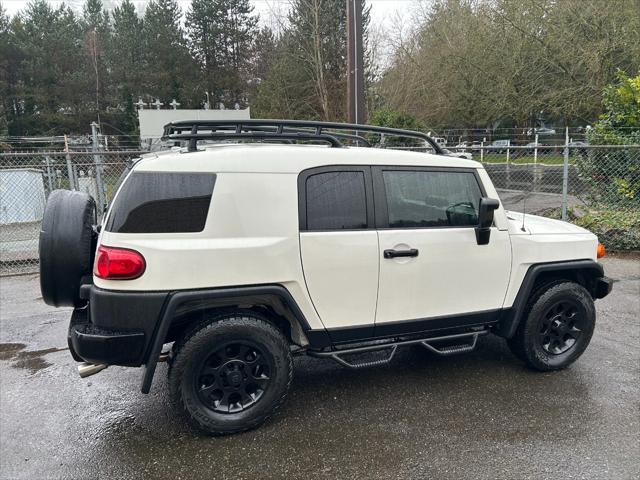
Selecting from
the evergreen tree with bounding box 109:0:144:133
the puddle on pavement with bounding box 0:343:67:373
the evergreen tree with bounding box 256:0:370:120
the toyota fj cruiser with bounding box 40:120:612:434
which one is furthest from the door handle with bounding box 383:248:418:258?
the evergreen tree with bounding box 109:0:144:133

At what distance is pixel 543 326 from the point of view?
12.1ft

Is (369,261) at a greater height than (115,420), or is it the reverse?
(369,261)

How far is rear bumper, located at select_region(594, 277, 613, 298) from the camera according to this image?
383 cm

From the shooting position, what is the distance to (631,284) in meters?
6.14

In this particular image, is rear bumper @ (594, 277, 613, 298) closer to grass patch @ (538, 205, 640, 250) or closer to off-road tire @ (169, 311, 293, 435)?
off-road tire @ (169, 311, 293, 435)

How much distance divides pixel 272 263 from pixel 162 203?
73cm

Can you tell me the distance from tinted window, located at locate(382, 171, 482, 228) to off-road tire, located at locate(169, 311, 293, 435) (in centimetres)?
113

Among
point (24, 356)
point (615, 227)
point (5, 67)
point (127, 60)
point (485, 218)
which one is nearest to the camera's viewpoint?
point (485, 218)

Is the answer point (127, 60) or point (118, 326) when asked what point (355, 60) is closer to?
point (118, 326)

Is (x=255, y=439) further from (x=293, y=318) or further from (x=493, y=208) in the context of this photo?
(x=493, y=208)

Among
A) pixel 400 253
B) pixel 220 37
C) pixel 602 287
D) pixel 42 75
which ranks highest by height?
pixel 220 37

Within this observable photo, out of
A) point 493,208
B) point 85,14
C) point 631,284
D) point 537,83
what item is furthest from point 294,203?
point 85,14

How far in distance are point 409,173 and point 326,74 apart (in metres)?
19.2

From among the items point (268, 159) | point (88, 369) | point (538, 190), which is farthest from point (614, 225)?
point (88, 369)
